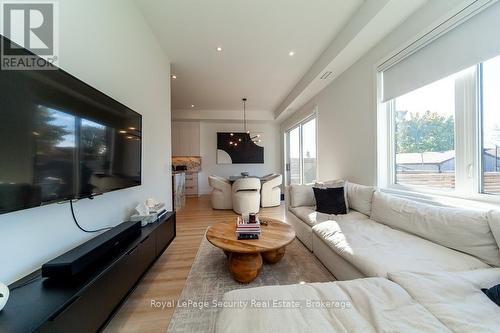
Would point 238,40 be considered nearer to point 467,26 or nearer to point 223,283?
point 467,26

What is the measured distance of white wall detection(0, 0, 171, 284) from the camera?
1038mm

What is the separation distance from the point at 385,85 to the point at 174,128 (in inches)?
231

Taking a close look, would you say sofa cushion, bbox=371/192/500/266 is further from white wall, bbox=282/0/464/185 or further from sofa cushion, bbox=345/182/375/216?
white wall, bbox=282/0/464/185

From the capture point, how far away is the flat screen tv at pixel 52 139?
872 mm

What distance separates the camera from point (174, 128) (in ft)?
21.2

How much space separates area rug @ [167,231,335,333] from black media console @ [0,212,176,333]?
457 mm

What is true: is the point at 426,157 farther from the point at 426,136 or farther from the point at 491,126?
the point at 491,126

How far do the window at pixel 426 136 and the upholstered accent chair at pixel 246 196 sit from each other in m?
2.61

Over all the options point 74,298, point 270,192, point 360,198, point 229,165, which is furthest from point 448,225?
point 229,165

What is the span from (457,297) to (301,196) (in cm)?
219

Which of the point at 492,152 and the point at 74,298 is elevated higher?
the point at 492,152

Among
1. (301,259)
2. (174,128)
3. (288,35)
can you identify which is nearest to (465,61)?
(288,35)

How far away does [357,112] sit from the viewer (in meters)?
2.94

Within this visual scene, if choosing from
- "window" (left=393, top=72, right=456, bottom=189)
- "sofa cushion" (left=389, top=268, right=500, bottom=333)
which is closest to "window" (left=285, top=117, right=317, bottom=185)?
"window" (left=393, top=72, right=456, bottom=189)
